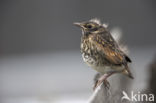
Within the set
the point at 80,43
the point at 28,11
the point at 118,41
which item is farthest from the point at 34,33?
the point at 118,41

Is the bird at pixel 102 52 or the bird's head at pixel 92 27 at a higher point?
the bird's head at pixel 92 27

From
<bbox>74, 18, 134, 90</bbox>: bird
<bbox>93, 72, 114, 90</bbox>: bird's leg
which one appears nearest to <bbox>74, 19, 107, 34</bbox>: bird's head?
<bbox>74, 18, 134, 90</bbox>: bird

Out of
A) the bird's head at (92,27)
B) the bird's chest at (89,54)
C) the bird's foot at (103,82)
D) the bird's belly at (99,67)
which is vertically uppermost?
the bird's head at (92,27)

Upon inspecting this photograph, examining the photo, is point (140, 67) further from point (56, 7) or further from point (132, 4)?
point (56, 7)

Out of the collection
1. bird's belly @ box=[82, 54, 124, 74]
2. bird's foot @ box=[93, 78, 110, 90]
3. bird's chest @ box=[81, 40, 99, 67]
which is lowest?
bird's foot @ box=[93, 78, 110, 90]

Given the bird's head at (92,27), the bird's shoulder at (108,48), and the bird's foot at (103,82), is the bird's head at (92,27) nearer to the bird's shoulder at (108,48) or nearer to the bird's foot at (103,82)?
the bird's shoulder at (108,48)

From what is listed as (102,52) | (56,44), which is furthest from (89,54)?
(56,44)

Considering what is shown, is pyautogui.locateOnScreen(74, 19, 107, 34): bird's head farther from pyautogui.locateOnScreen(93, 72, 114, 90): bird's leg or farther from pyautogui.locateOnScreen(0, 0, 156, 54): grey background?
pyautogui.locateOnScreen(93, 72, 114, 90): bird's leg

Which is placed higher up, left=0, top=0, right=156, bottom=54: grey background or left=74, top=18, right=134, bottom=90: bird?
left=0, top=0, right=156, bottom=54: grey background

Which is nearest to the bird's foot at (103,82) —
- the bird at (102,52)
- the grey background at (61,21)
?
the bird at (102,52)
